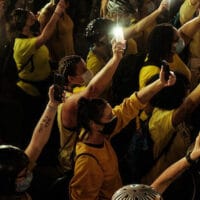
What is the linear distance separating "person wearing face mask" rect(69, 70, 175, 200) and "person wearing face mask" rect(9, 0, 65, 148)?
1.61m

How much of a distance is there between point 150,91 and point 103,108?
49cm

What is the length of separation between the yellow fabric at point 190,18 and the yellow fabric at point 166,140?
1.83 meters

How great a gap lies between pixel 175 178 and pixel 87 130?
30.2 inches

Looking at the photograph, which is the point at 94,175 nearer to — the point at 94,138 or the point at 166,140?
the point at 94,138

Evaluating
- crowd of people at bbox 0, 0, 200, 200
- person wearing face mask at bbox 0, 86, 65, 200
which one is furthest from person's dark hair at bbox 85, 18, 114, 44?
person wearing face mask at bbox 0, 86, 65, 200

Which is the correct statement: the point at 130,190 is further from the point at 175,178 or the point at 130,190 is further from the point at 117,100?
the point at 117,100

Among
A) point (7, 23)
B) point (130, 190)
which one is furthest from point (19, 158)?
point (7, 23)

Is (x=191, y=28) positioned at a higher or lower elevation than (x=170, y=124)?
higher

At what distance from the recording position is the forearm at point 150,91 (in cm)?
439

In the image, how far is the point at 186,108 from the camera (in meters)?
4.37

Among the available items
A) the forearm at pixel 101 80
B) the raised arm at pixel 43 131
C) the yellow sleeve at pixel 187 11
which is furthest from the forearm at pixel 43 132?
the yellow sleeve at pixel 187 11

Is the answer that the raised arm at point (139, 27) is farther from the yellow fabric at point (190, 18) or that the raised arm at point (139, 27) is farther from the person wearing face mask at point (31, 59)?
the person wearing face mask at point (31, 59)

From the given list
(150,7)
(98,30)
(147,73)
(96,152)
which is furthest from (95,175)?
(150,7)

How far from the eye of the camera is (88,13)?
875 cm
